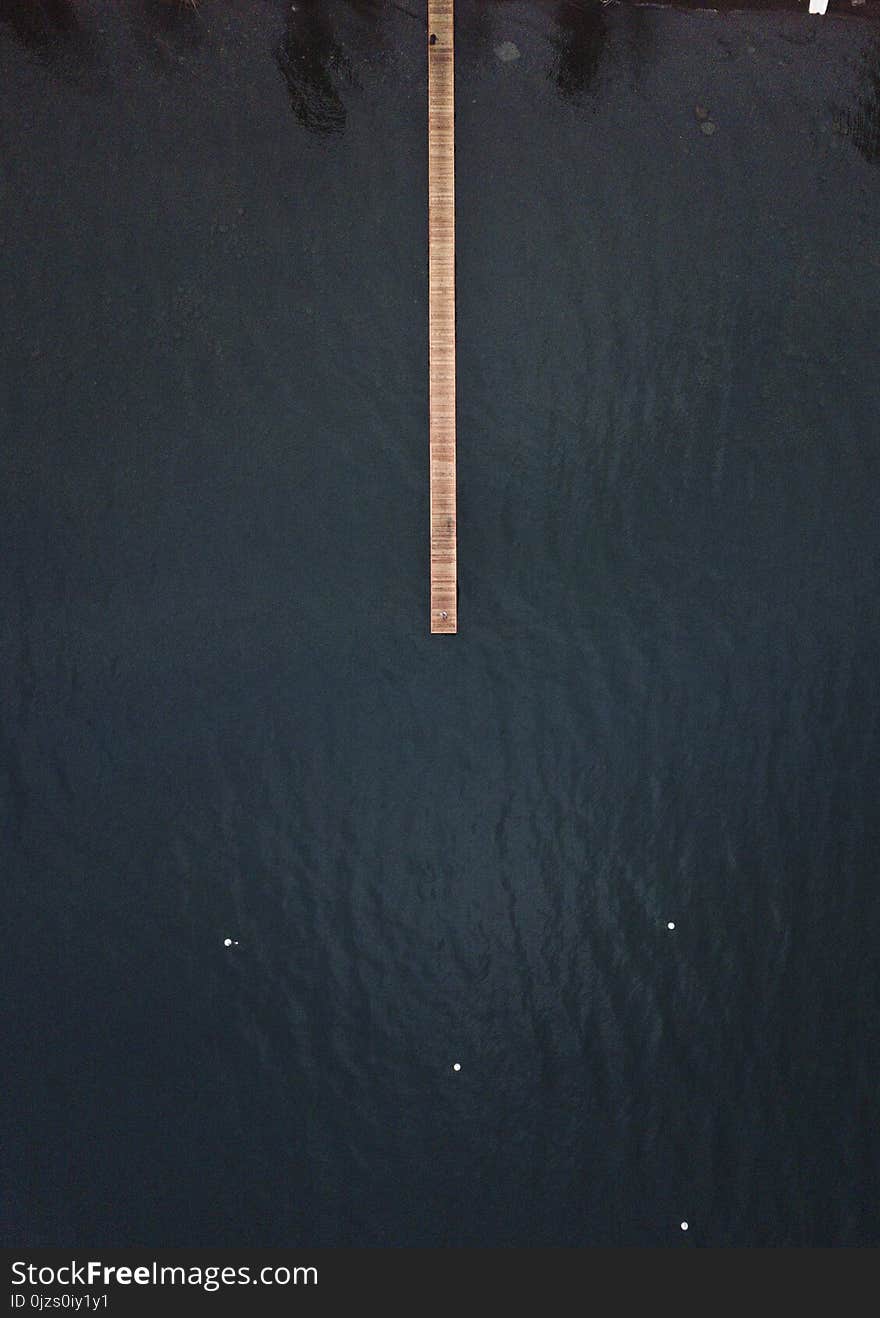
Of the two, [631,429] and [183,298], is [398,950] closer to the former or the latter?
[631,429]

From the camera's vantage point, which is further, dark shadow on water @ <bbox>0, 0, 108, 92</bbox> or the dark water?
dark shadow on water @ <bbox>0, 0, 108, 92</bbox>

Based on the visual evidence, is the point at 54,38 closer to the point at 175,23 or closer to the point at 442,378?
the point at 175,23

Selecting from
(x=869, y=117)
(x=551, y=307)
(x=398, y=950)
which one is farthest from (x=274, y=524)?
(x=869, y=117)

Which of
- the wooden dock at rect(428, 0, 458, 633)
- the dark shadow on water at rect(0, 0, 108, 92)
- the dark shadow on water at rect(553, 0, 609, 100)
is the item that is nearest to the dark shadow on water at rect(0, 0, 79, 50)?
the dark shadow on water at rect(0, 0, 108, 92)

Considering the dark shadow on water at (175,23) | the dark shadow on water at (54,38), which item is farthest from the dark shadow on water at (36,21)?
the dark shadow on water at (175,23)

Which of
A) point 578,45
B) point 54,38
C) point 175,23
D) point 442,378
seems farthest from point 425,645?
point 54,38

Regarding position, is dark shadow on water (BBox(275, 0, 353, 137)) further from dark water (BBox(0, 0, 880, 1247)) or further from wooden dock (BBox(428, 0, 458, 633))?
wooden dock (BBox(428, 0, 458, 633))
